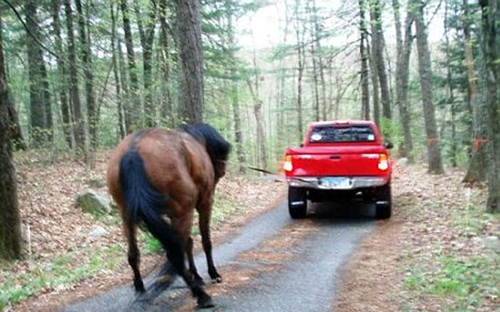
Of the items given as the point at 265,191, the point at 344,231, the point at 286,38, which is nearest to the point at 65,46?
the point at 265,191

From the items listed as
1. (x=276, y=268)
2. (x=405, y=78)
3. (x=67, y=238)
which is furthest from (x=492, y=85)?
(x=405, y=78)

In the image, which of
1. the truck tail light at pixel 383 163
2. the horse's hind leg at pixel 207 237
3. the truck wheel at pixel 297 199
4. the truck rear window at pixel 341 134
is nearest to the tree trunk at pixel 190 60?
the truck rear window at pixel 341 134

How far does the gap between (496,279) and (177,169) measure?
3.63 metres

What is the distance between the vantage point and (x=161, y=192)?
461cm

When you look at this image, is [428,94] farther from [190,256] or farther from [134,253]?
[134,253]

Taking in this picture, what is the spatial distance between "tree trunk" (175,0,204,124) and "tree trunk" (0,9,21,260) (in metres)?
4.50

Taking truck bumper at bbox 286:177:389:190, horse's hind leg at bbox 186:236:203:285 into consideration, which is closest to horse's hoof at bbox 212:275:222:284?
horse's hind leg at bbox 186:236:203:285

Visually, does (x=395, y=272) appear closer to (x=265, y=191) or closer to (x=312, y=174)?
(x=312, y=174)

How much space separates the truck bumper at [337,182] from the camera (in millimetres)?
8820

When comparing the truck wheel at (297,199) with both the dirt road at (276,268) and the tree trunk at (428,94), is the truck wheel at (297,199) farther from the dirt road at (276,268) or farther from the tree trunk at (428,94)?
the tree trunk at (428,94)

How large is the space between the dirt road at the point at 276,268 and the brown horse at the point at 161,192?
30 cm

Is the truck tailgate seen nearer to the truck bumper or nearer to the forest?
the truck bumper

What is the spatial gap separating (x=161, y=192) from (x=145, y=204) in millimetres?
271

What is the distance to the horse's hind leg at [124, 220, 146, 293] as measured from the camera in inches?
186
